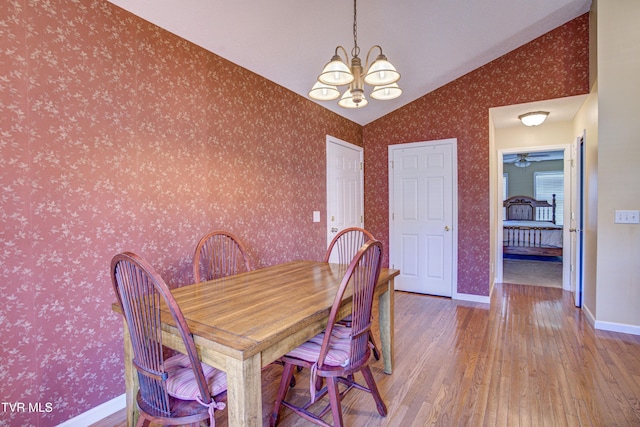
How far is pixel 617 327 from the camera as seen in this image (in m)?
2.87

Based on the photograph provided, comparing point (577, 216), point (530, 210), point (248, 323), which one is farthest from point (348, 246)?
point (530, 210)

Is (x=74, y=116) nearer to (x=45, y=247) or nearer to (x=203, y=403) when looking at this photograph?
(x=45, y=247)

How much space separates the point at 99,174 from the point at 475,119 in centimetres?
387

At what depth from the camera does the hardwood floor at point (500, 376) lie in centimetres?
176

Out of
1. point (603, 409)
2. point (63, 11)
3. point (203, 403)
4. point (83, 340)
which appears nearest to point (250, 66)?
point (63, 11)

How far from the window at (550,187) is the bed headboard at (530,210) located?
0.56 ft

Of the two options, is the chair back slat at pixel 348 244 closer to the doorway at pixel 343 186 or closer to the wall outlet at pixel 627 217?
the doorway at pixel 343 186

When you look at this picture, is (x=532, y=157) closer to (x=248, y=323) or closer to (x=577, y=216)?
(x=577, y=216)

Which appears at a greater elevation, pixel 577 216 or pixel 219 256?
pixel 577 216

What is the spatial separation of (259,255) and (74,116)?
5.58 ft

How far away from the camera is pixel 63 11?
1682mm

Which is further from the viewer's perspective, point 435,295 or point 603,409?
point 435,295

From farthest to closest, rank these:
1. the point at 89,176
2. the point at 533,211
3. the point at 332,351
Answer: the point at 533,211, the point at 89,176, the point at 332,351

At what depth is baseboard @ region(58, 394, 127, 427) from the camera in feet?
5.65
